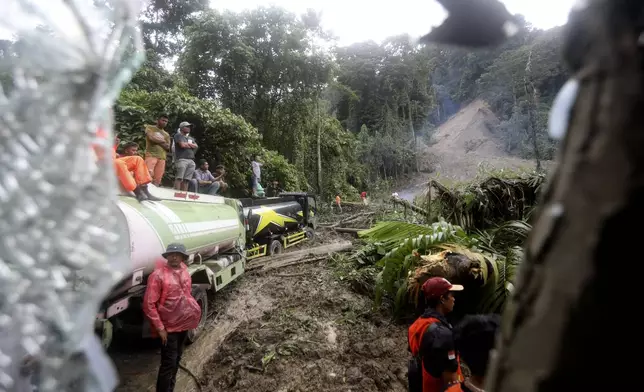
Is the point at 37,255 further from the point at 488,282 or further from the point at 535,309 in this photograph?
the point at 488,282

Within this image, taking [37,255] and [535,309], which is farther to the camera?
[37,255]

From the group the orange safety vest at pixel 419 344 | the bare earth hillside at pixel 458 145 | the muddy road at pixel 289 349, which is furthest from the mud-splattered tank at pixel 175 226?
the bare earth hillside at pixel 458 145

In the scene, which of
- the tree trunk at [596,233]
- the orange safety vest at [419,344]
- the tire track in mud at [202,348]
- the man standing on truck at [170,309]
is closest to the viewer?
the tree trunk at [596,233]

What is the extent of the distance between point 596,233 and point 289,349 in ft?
13.5

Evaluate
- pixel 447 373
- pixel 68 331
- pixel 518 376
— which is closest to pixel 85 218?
pixel 68 331

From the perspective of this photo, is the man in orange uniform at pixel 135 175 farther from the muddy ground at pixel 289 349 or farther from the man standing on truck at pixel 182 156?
the man standing on truck at pixel 182 156

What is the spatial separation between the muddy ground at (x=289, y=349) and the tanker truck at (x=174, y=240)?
15.8 inches

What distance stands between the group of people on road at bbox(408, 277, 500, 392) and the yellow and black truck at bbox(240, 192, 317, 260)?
5.71 metres

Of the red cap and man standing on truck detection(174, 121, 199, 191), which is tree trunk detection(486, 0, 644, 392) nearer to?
the red cap

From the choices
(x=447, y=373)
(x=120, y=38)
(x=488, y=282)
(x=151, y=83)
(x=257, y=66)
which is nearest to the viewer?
(x=120, y=38)

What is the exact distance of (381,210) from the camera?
14.6 m

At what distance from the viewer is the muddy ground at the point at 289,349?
3.53 meters

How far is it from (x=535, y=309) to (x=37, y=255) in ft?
2.50

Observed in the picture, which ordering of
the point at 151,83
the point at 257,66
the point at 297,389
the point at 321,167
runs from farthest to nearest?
the point at 321,167
the point at 257,66
the point at 151,83
the point at 297,389
